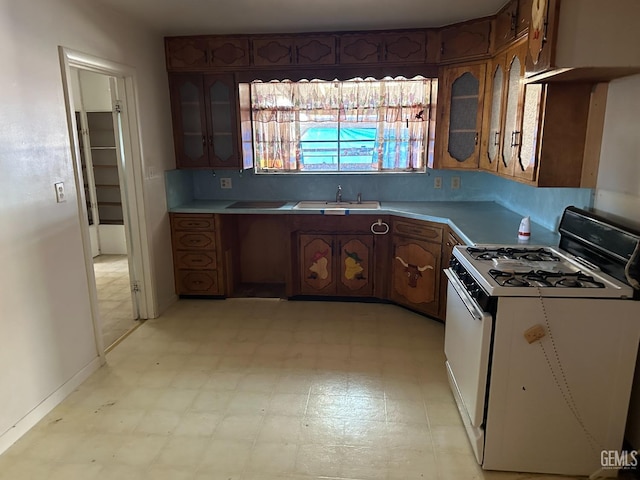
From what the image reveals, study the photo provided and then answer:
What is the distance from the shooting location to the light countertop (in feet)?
8.71

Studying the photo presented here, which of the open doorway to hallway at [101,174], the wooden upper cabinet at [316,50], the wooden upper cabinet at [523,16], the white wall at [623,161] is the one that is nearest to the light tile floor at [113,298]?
the open doorway to hallway at [101,174]

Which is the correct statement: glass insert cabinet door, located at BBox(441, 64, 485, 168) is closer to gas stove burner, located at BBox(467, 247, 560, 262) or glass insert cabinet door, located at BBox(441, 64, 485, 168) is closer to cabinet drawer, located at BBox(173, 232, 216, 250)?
gas stove burner, located at BBox(467, 247, 560, 262)

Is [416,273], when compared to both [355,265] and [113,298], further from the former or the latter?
[113,298]

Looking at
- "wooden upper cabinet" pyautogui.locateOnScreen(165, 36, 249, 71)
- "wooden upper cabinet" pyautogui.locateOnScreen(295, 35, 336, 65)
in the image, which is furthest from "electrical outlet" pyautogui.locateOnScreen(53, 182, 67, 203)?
"wooden upper cabinet" pyautogui.locateOnScreen(295, 35, 336, 65)

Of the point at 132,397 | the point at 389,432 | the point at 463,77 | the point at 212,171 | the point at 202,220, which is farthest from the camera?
the point at 212,171

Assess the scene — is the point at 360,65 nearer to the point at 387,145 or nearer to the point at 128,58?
the point at 387,145

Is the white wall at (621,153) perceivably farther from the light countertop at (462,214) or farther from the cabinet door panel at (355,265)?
the cabinet door panel at (355,265)

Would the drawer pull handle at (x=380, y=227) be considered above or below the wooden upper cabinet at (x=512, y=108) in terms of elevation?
below

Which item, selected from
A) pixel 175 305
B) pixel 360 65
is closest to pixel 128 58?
pixel 360 65

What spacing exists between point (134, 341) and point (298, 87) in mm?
2534

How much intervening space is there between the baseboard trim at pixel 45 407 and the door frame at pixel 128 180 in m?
0.15

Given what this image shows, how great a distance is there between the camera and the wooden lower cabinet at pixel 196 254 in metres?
3.83

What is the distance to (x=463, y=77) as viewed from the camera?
11.2 ft

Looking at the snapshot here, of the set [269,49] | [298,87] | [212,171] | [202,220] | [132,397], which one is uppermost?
[269,49]
